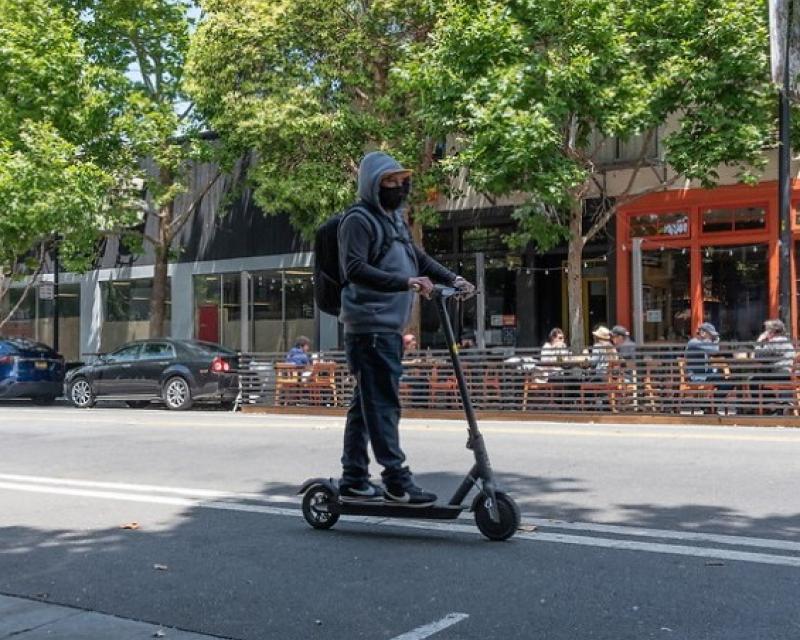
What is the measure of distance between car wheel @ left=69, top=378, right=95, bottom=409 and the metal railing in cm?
476

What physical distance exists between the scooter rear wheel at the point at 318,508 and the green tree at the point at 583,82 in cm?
979

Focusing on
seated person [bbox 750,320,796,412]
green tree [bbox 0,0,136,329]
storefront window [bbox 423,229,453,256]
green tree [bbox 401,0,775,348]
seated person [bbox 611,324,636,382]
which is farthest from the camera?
storefront window [bbox 423,229,453,256]

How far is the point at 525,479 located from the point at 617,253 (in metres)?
12.8

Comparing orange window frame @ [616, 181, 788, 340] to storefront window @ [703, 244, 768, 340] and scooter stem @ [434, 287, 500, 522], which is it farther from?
scooter stem @ [434, 287, 500, 522]

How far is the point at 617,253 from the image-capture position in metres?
19.8

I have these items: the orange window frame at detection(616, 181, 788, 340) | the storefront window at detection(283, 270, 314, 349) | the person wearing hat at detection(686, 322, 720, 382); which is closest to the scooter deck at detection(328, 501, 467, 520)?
the person wearing hat at detection(686, 322, 720, 382)

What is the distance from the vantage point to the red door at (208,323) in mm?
26812

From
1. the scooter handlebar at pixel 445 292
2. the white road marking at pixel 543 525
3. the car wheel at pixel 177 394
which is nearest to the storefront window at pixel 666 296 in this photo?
the car wheel at pixel 177 394

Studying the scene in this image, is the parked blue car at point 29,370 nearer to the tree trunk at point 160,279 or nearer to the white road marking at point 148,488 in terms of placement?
the tree trunk at point 160,279

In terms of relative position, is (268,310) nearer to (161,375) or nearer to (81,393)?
(81,393)

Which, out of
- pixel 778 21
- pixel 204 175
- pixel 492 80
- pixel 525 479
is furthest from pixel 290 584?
pixel 204 175

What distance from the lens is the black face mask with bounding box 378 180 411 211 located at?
542 centimetres

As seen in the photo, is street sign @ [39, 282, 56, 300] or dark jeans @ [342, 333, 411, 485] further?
street sign @ [39, 282, 56, 300]

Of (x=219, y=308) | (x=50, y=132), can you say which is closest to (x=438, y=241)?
(x=219, y=308)
